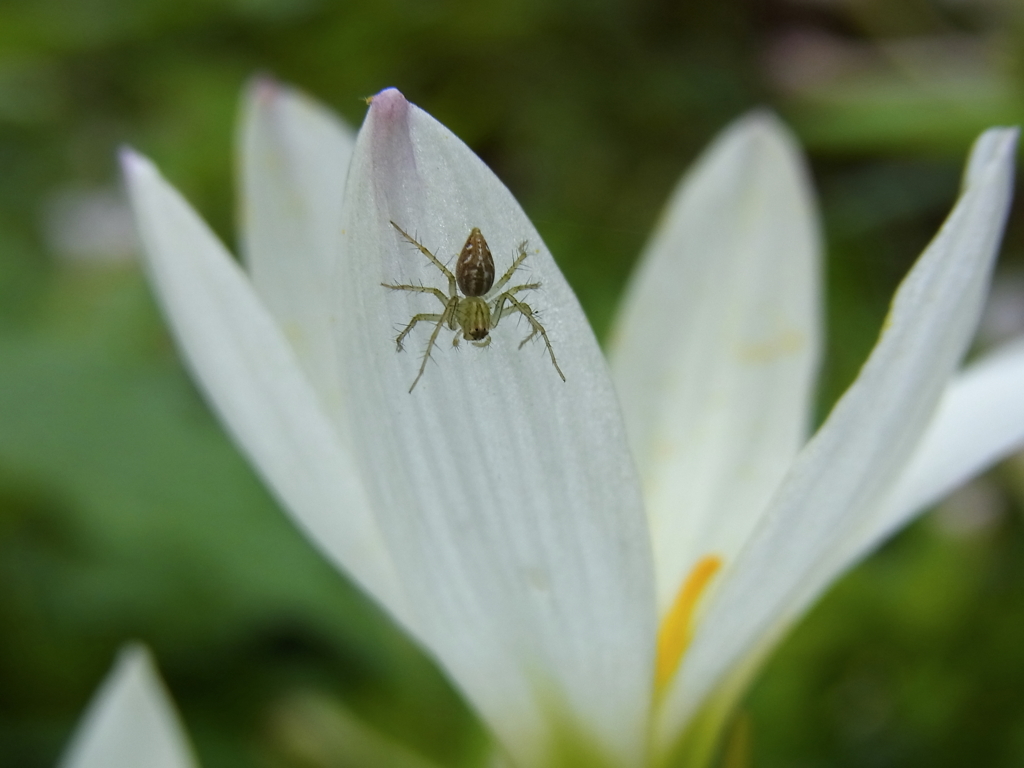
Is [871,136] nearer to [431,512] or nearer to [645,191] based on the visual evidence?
[645,191]

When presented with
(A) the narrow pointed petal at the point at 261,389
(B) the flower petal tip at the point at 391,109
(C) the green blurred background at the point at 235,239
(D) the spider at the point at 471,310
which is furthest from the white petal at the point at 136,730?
(C) the green blurred background at the point at 235,239

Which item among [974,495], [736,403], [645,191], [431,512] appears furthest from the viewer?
[645,191]

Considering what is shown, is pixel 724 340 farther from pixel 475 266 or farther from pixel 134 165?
pixel 134 165

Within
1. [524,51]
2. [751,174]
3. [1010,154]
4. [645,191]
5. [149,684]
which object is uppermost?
[524,51]

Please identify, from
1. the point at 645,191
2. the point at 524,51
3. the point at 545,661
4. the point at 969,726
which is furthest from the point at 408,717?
the point at 524,51

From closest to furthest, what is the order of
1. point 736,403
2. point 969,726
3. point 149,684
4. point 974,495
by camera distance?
point 149,684 → point 736,403 → point 969,726 → point 974,495

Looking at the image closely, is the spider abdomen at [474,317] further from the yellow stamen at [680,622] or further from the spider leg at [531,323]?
the yellow stamen at [680,622]

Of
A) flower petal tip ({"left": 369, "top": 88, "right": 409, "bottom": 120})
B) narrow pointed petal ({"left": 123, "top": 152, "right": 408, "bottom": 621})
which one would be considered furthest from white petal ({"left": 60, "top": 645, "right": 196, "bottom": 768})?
flower petal tip ({"left": 369, "top": 88, "right": 409, "bottom": 120})

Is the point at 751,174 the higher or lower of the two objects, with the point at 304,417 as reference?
higher
